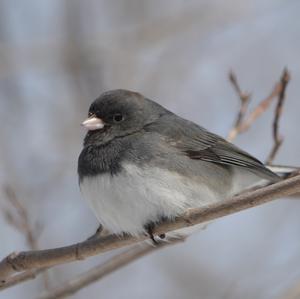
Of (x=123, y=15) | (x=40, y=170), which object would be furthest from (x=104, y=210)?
(x=123, y=15)

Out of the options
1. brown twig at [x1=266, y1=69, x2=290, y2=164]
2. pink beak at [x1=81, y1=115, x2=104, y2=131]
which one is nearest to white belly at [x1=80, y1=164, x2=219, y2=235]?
pink beak at [x1=81, y1=115, x2=104, y2=131]

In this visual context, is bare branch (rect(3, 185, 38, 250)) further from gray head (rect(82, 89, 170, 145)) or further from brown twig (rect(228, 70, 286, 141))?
brown twig (rect(228, 70, 286, 141))

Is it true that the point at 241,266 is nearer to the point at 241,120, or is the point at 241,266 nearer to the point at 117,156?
the point at 241,120

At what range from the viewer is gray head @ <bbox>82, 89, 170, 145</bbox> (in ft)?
11.3

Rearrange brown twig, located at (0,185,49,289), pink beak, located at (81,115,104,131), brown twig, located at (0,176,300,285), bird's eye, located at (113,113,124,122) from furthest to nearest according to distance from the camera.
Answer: bird's eye, located at (113,113,124,122), pink beak, located at (81,115,104,131), brown twig, located at (0,185,49,289), brown twig, located at (0,176,300,285)

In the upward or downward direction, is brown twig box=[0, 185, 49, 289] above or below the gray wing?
below

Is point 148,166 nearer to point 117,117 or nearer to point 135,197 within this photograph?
point 135,197

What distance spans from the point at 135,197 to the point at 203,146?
0.77 m

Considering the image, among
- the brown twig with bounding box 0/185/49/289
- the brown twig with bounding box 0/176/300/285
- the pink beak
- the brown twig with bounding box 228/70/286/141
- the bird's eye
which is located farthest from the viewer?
the brown twig with bounding box 228/70/286/141

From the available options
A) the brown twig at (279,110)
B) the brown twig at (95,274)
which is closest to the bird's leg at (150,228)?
the brown twig at (95,274)

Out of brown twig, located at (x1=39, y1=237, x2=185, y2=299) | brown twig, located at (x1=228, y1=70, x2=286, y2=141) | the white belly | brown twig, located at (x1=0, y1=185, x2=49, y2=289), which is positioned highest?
brown twig, located at (x1=228, y1=70, x2=286, y2=141)

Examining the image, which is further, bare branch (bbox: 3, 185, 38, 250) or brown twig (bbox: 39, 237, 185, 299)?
bare branch (bbox: 3, 185, 38, 250)

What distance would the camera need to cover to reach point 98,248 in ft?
9.70

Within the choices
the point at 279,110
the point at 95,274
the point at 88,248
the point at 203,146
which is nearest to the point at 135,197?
the point at 88,248
